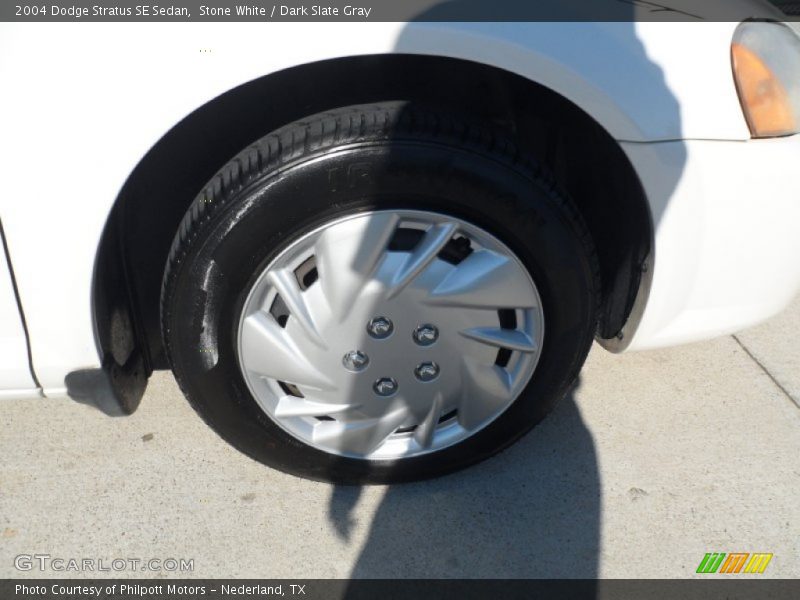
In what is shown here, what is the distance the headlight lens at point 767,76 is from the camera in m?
1.63

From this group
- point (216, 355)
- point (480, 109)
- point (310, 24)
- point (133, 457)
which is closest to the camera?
point (310, 24)

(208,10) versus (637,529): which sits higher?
(208,10)

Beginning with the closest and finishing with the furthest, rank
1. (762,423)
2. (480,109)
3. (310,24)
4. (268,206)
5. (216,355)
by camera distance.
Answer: (310,24) → (268,206) → (216,355) → (480,109) → (762,423)

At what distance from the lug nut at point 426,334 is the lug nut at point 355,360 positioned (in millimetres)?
137

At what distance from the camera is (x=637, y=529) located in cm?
193

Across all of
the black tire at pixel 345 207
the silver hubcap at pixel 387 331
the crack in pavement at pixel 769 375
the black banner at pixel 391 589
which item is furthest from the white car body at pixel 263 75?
the crack in pavement at pixel 769 375

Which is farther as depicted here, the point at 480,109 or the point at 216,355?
the point at 480,109

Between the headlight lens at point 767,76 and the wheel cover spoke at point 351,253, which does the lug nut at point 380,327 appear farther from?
the headlight lens at point 767,76

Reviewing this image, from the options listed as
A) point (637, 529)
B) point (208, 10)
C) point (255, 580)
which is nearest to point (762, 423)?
point (637, 529)

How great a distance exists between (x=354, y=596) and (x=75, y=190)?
114cm

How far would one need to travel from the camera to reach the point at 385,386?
6.05ft

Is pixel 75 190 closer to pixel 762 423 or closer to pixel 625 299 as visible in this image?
pixel 625 299

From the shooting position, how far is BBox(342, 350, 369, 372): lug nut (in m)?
1.78

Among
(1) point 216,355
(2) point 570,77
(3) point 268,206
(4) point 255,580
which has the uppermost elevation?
(2) point 570,77
